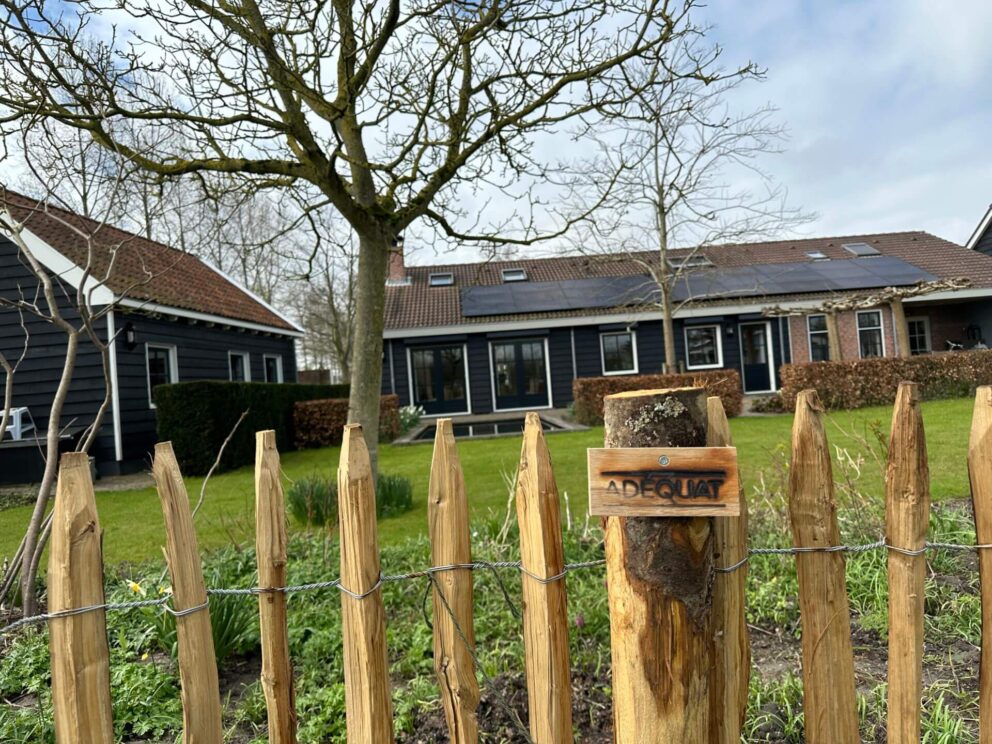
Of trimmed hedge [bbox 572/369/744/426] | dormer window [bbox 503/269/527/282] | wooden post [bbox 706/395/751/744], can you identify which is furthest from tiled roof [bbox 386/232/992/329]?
wooden post [bbox 706/395/751/744]

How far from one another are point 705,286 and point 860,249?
7744 mm

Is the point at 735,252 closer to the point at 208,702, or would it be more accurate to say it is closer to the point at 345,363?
the point at 345,363

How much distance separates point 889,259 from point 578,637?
2470 centimetres

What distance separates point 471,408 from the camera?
20.2 m

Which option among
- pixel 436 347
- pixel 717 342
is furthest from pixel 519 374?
pixel 717 342

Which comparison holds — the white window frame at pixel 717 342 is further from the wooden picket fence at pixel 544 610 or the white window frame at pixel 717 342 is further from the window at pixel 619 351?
the wooden picket fence at pixel 544 610

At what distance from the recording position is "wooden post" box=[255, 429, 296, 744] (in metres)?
1.58

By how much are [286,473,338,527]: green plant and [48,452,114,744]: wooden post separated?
154 inches

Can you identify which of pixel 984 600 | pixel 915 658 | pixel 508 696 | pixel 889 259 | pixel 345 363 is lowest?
pixel 508 696

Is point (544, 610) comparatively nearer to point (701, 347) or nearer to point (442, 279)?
point (701, 347)

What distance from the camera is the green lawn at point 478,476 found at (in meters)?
5.61

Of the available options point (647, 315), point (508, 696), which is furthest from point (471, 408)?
point (508, 696)

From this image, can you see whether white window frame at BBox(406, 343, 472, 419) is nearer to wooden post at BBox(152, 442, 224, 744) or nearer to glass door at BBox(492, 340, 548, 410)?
glass door at BBox(492, 340, 548, 410)

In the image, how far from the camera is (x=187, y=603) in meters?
1.51
